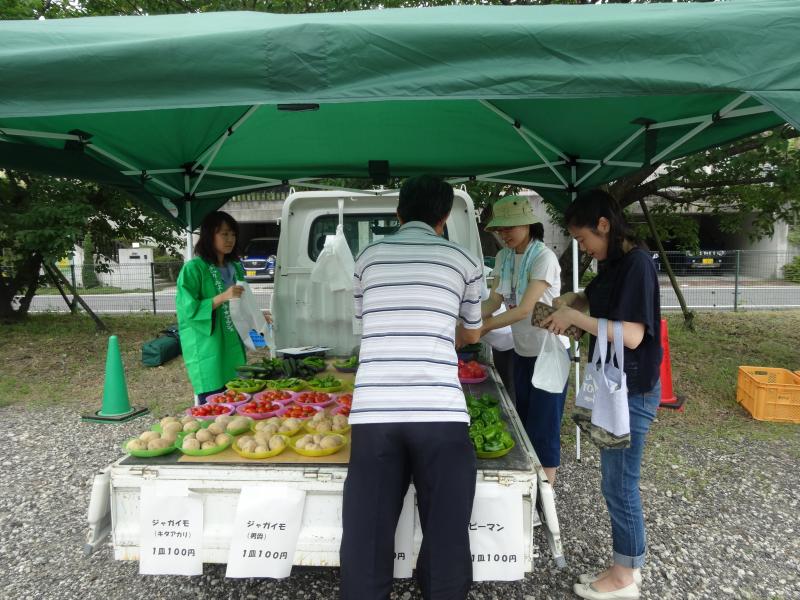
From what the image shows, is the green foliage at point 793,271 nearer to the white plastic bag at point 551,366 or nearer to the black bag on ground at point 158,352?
the white plastic bag at point 551,366

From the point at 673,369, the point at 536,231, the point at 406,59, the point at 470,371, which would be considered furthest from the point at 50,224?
the point at 673,369

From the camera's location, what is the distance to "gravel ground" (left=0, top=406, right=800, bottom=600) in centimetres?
256

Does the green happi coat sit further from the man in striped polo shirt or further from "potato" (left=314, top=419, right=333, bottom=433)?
the man in striped polo shirt

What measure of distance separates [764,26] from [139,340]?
9.23 meters

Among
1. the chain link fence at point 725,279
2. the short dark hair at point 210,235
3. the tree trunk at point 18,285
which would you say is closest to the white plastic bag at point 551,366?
the short dark hair at point 210,235

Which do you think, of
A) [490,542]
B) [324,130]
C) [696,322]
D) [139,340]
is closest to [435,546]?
[490,542]

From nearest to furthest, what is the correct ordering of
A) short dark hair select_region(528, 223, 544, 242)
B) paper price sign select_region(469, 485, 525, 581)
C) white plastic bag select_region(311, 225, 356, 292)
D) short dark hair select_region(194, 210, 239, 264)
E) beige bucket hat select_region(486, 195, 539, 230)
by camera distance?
1. paper price sign select_region(469, 485, 525, 581)
2. beige bucket hat select_region(486, 195, 539, 230)
3. short dark hair select_region(528, 223, 544, 242)
4. short dark hair select_region(194, 210, 239, 264)
5. white plastic bag select_region(311, 225, 356, 292)

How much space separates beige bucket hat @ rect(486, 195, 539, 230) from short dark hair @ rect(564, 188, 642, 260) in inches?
32.9

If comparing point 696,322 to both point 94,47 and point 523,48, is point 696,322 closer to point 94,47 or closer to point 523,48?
point 523,48

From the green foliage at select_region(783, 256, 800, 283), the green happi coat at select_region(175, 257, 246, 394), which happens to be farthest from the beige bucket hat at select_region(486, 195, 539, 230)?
the green foliage at select_region(783, 256, 800, 283)

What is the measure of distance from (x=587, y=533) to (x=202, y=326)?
2.73m

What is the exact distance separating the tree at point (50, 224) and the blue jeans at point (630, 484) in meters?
5.94

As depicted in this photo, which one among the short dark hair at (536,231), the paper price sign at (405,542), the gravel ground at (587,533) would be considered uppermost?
A: the short dark hair at (536,231)

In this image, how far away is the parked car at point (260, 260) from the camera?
18.8 m
